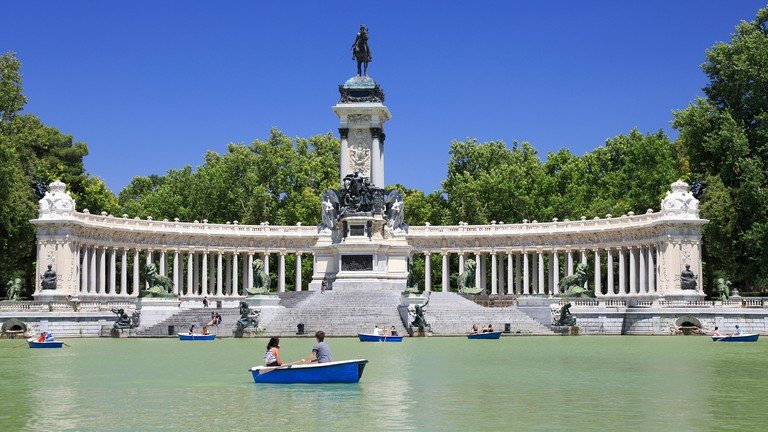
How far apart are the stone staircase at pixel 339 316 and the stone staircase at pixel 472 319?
218 cm

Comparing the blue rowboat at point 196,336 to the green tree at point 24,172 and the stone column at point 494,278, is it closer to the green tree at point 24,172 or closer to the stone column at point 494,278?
the green tree at point 24,172

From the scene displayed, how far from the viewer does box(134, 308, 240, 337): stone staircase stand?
59341mm

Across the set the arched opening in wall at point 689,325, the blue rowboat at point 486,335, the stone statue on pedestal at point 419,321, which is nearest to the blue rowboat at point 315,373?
the blue rowboat at point 486,335

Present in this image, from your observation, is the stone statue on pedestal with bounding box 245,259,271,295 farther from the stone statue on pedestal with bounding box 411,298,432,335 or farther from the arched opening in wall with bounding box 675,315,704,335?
the arched opening in wall with bounding box 675,315,704,335

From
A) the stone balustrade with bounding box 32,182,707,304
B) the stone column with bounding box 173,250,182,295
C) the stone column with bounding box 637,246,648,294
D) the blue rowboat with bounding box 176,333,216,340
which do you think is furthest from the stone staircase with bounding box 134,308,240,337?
the stone column with bounding box 637,246,648,294

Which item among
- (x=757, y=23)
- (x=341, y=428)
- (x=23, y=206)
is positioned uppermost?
(x=757, y=23)

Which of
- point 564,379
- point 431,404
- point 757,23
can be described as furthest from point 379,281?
point 431,404

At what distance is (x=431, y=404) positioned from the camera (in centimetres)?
2394

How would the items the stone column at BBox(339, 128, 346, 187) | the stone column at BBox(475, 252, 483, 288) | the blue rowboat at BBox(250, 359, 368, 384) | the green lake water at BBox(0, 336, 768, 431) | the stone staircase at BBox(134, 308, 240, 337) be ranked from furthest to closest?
1. the stone column at BBox(475, 252, 483, 288)
2. the stone column at BBox(339, 128, 346, 187)
3. the stone staircase at BBox(134, 308, 240, 337)
4. the blue rowboat at BBox(250, 359, 368, 384)
5. the green lake water at BBox(0, 336, 768, 431)

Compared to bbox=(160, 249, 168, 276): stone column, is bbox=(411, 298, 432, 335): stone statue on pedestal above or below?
below

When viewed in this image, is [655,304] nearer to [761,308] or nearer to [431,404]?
[761,308]

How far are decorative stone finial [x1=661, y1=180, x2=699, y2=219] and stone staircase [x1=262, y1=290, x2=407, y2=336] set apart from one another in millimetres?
21811

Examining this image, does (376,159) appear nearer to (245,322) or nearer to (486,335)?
(245,322)

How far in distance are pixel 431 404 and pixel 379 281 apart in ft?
167
